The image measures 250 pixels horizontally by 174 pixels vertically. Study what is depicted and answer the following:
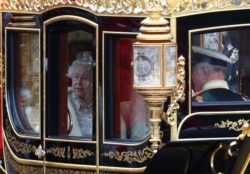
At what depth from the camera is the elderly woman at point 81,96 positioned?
4.47 m

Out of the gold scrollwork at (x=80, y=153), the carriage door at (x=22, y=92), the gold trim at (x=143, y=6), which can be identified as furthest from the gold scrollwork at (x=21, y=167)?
the gold trim at (x=143, y=6)

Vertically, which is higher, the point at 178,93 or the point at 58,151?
the point at 178,93

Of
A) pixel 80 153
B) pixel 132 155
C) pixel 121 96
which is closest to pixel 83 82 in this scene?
pixel 121 96

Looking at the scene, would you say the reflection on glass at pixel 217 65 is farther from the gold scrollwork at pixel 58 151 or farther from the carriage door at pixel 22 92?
the carriage door at pixel 22 92

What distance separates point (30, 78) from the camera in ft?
15.6

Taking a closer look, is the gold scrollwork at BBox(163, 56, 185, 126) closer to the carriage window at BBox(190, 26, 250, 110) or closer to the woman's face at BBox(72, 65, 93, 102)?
the carriage window at BBox(190, 26, 250, 110)

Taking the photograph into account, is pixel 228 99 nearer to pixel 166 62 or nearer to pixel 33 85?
pixel 166 62

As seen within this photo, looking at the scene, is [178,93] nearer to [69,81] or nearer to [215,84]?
[215,84]

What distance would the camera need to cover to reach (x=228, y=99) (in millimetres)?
4203

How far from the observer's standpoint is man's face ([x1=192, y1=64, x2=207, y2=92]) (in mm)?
4203

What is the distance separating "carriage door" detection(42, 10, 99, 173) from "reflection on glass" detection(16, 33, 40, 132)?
0.42 feet

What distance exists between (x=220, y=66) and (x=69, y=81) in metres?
0.82

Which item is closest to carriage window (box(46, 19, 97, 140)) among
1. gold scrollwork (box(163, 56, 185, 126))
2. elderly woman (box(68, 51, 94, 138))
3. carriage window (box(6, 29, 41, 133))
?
elderly woman (box(68, 51, 94, 138))

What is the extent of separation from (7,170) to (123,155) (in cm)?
97
